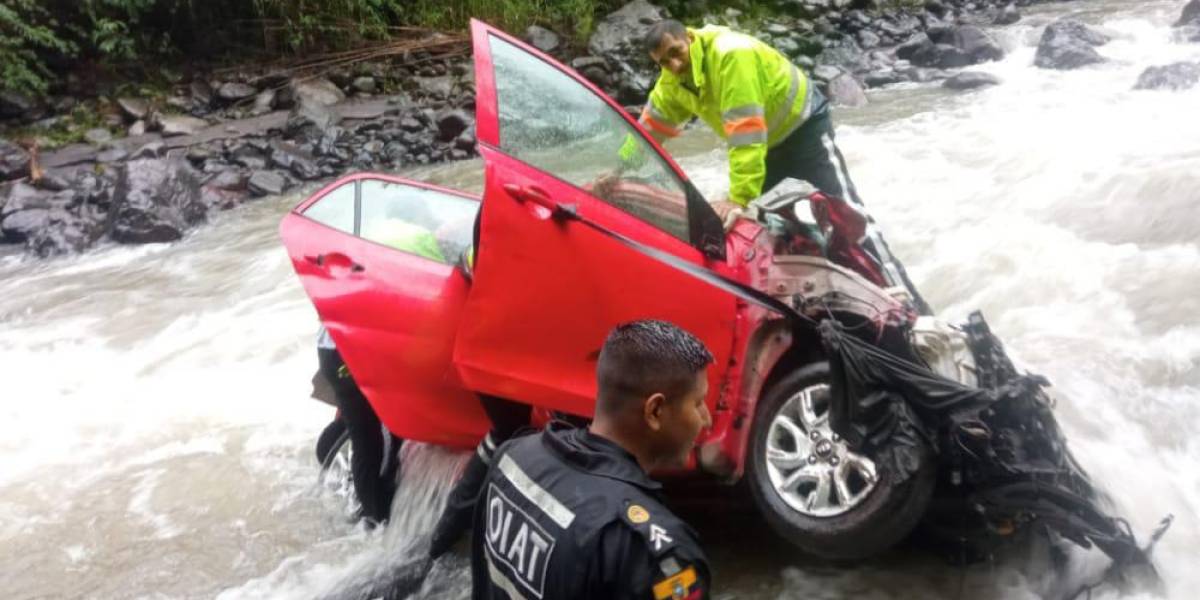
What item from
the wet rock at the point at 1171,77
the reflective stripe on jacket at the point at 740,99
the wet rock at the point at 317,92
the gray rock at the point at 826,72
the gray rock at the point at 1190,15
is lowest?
the wet rock at the point at 317,92

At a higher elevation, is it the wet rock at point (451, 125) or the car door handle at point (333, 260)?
the car door handle at point (333, 260)

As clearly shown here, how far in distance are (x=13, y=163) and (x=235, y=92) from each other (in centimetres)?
345

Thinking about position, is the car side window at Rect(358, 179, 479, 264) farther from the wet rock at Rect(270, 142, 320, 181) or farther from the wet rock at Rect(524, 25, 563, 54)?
the wet rock at Rect(524, 25, 563, 54)

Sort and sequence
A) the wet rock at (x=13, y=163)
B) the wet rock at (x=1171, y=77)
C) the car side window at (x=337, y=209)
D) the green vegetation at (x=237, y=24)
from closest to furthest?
the car side window at (x=337, y=209)
the wet rock at (x=1171, y=77)
the wet rock at (x=13, y=163)
the green vegetation at (x=237, y=24)

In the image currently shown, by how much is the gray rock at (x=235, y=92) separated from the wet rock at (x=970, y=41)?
1119cm

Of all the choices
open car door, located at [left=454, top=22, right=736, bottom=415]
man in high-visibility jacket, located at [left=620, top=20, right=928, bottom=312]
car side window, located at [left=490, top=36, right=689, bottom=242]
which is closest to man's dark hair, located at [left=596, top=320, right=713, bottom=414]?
open car door, located at [left=454, top=22, right=736, bottom=415]

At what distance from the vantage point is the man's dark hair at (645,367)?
167cm

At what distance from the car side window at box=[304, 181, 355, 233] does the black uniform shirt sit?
2.49 m

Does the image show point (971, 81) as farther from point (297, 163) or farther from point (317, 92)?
point (317, 92)

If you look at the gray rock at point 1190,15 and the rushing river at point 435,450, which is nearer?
the rushing river at point 435,450

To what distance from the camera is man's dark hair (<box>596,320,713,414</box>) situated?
1671 mm

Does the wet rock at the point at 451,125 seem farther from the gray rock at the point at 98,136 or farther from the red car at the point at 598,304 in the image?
the red car at the point at 598,304

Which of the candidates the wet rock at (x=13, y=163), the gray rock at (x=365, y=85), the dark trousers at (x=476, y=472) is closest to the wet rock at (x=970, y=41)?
the gray rock at (x=365, y=85)

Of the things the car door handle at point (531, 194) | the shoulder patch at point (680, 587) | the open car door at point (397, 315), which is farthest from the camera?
the open car door at point (397, 315)
